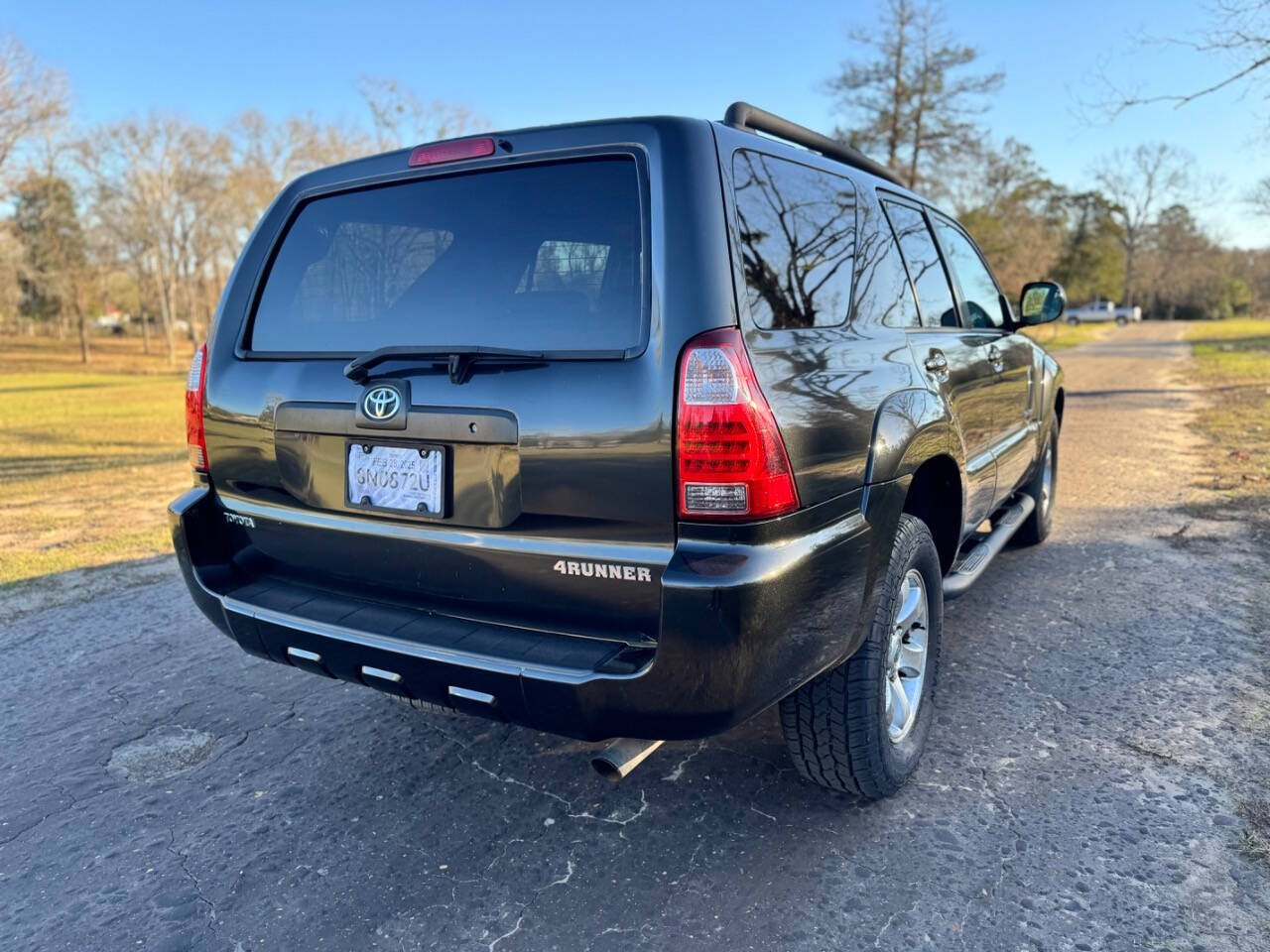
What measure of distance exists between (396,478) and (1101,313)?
78.5 meters

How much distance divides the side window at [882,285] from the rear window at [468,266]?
91 centimetres

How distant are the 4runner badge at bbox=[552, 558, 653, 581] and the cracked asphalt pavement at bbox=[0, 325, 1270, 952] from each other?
3.02 ft

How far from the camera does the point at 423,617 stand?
95.1 inches

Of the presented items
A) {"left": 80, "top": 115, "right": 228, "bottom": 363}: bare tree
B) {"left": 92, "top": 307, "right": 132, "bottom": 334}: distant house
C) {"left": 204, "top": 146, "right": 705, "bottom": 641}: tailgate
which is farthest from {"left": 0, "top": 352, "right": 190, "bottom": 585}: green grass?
{"left": 92, "top": 307, "right": 132, "bottom": 334}: distant house

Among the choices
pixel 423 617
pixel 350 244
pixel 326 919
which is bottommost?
pixel 326 919

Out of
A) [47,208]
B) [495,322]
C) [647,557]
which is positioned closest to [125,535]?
[495,322]

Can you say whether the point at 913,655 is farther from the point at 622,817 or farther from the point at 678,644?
the point at 678,644

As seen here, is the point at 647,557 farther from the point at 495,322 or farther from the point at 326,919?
the point at 326,919

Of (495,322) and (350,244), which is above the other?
(350,244)

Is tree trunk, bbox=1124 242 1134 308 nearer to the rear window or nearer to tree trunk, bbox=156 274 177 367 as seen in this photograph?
tree trunk, bbox=156 274 177 367

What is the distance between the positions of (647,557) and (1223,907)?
5.76ft

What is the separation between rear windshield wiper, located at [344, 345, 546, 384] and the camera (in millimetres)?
2191

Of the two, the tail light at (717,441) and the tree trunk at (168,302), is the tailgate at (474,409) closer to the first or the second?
the tail light at (717,441)

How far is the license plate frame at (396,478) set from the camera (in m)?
2.31
